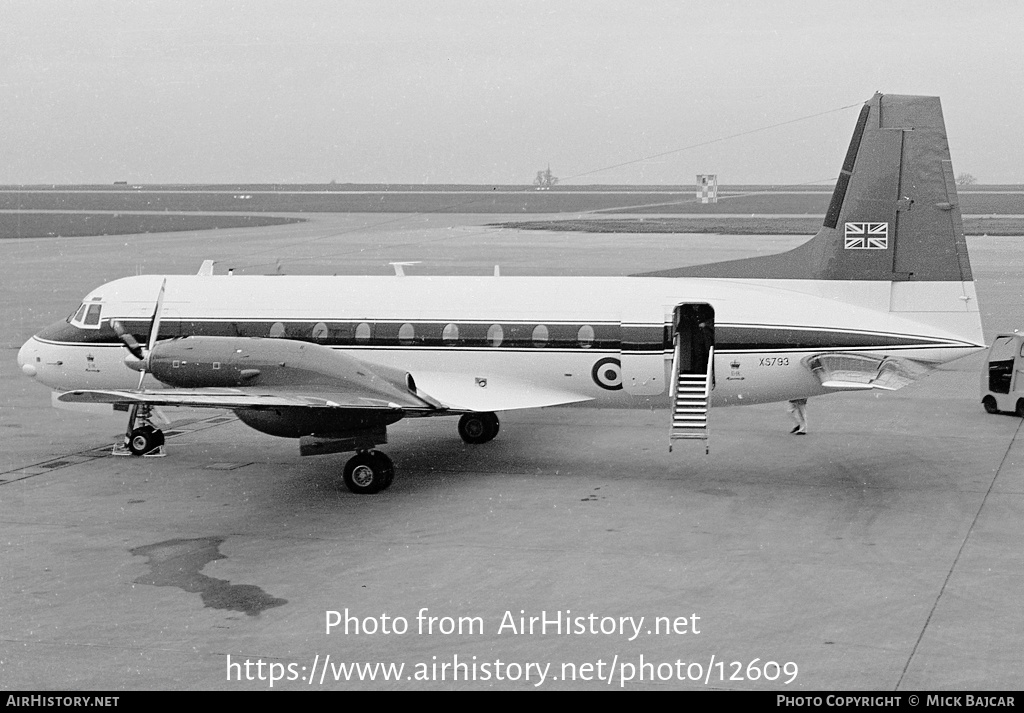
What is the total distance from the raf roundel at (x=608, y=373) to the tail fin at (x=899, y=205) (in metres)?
3.66

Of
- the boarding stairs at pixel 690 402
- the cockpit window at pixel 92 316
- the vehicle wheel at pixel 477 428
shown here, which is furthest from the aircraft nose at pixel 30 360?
the boarding stairs at pixel 690 402

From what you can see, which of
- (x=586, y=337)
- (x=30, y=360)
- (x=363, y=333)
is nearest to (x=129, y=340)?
(x=30, y=360)

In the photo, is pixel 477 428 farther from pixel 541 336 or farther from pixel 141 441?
pixel 141 441

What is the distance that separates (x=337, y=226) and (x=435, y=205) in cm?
5096

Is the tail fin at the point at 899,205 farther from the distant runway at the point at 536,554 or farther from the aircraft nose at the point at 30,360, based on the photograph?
the aircraft nose at the point at 30,360

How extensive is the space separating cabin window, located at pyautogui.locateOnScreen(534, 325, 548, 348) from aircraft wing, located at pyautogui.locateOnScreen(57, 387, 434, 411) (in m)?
2.29

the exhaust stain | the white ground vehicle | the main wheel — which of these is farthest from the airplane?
the main wheel

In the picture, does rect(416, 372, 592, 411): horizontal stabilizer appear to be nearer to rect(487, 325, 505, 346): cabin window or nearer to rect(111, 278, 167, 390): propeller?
rect(487, 325, 505, 346): cabin window

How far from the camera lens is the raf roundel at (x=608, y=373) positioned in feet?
59.0

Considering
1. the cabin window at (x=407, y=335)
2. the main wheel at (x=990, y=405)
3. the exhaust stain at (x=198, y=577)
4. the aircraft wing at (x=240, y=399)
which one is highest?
the cabin window at (x=407, y=335)

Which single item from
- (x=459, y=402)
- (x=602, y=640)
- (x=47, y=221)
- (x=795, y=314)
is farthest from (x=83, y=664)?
(x=47, y=221)

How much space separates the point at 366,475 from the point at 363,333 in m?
3.14

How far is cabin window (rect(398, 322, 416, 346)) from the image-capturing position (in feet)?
61.6

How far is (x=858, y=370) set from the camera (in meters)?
17.0
